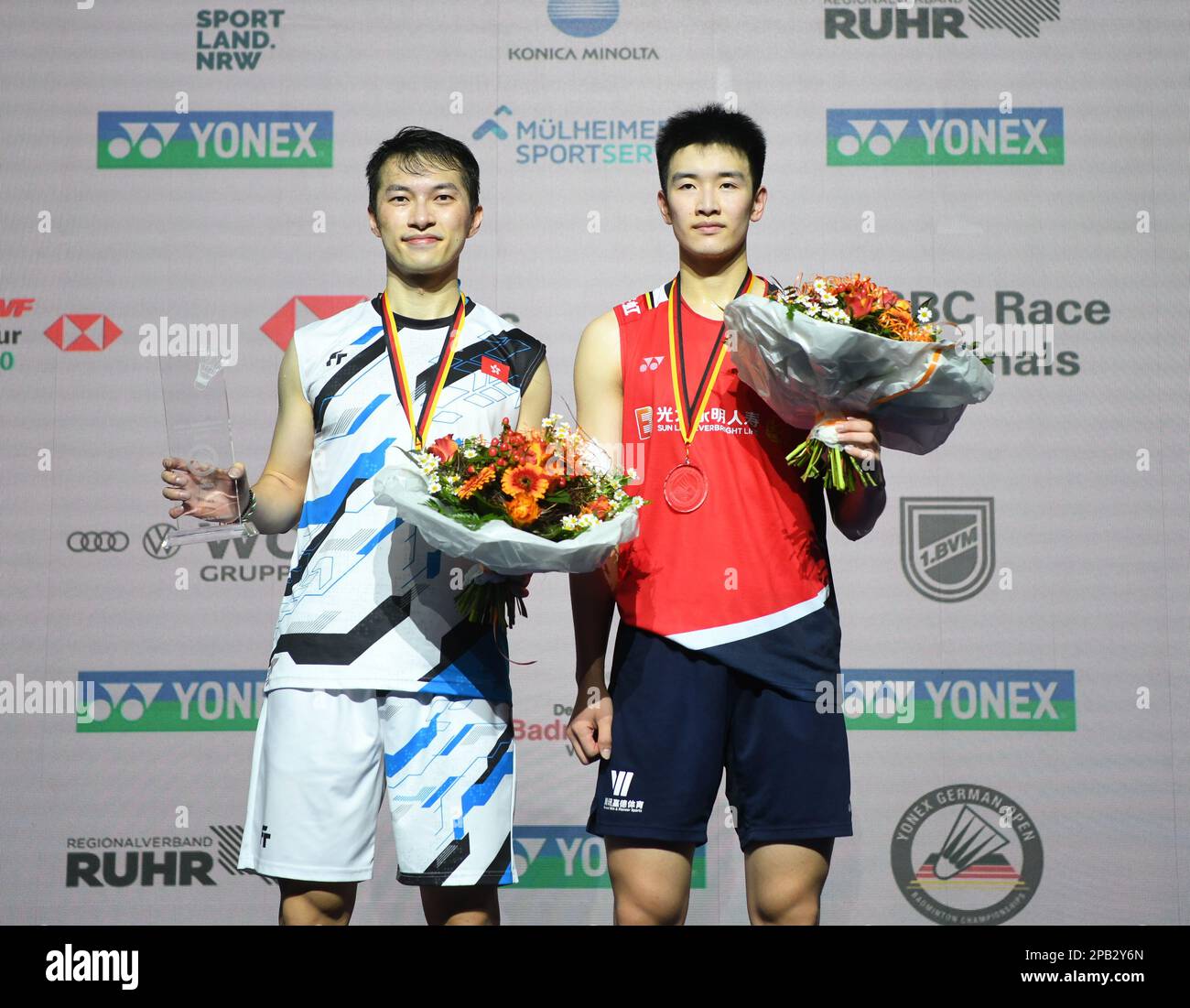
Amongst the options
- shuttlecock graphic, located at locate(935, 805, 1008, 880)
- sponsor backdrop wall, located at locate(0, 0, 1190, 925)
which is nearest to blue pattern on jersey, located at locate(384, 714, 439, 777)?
sponsor backdrop wall, located at locate(0, 0, 1190, 925)

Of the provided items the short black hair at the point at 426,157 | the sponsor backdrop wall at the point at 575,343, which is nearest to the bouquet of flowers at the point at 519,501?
the short black hair at the point at 426,157

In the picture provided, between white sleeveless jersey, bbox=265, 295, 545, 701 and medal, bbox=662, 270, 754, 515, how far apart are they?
349 mm

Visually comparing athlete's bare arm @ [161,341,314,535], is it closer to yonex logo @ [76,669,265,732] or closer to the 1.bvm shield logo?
yonex logo @ [76,669,265,732]

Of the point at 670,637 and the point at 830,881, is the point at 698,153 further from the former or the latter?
the point at 830,881

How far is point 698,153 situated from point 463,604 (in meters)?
1.07

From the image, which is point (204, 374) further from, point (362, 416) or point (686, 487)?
point (686, 487)

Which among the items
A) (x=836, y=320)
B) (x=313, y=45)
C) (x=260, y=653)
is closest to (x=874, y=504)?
(x=836, y=320)

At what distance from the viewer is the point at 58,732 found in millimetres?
4188

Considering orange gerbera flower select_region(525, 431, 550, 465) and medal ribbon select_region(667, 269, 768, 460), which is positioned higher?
medal ribbon select_region(667, 269, 768, 460)

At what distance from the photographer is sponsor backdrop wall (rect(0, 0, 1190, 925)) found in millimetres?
4137

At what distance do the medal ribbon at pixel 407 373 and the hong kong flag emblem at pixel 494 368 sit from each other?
68mm

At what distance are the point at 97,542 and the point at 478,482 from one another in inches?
96.6

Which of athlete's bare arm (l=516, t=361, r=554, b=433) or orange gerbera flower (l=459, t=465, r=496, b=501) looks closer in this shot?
orange gerbera flower (l=459, t=465, r=496, b=501)

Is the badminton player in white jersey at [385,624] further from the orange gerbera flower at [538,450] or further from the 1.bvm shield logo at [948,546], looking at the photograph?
the 1.bvm shield logo at [948,546]
